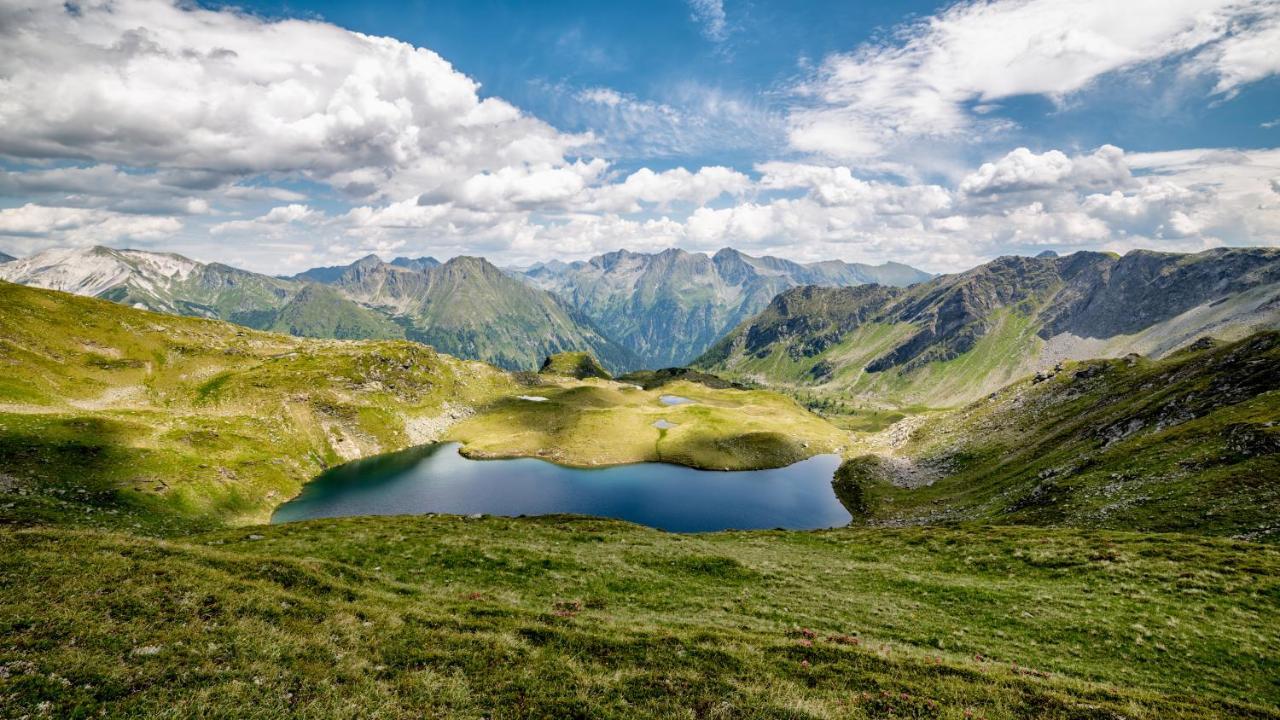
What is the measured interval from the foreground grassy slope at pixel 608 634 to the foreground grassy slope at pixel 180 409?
49.7 meters

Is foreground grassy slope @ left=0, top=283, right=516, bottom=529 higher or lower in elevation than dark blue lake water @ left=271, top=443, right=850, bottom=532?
higher

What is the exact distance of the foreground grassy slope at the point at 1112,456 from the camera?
5125cm

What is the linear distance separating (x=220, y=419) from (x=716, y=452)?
119499mm

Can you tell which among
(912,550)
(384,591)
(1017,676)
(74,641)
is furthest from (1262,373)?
(74,641)

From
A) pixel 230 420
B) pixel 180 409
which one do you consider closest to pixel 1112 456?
pixel 230 420

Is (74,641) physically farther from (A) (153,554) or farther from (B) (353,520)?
(B) (353,520)

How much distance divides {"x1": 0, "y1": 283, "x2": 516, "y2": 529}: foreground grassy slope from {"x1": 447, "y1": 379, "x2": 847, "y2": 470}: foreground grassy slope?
64.7 feet

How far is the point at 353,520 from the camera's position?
194 ft

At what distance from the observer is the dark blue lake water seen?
325 feet

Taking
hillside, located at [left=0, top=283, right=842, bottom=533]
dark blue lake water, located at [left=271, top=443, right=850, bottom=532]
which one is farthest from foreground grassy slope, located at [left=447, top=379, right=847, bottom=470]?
dark blue lake water, located at [left=271, top=443, right=850, bottom=532]

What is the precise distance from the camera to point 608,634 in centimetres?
2166

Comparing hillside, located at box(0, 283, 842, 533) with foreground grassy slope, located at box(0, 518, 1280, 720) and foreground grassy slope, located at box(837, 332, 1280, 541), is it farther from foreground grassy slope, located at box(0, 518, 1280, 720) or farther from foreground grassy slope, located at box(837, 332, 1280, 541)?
foreground grassy slope, located at box(0, 518, 1280, 720)

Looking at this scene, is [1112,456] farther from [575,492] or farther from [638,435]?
[638,435]

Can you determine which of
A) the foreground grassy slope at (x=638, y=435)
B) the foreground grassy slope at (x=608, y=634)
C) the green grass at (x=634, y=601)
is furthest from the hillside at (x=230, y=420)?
the foreground grassy slope at (x=608, y=634)
